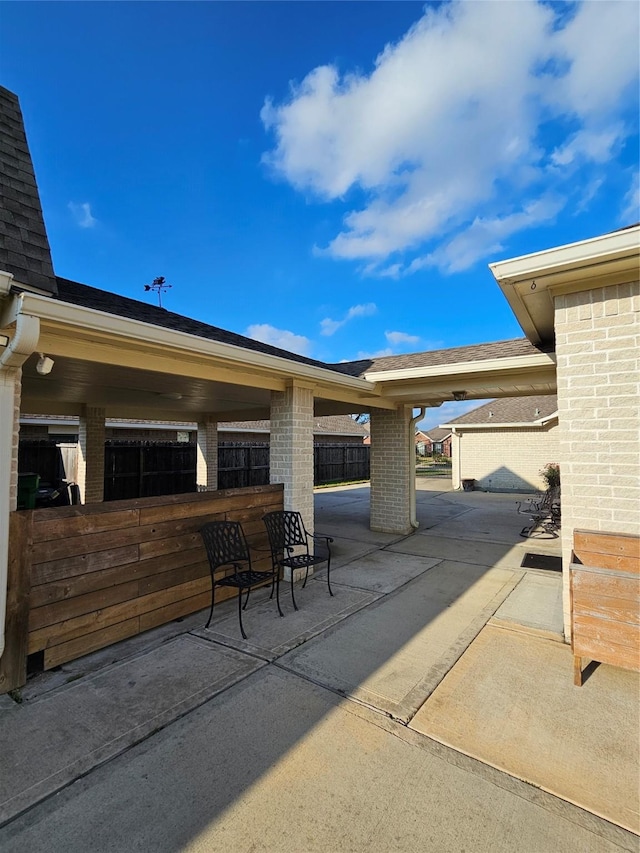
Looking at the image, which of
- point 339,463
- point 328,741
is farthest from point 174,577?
point 339,463

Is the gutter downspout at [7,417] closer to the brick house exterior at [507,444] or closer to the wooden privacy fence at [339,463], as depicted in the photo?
the brick house exterior at [507,444]

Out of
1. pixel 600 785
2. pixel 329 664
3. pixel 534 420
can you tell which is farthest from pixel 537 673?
pixel 534 420

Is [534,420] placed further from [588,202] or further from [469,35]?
[469,35]

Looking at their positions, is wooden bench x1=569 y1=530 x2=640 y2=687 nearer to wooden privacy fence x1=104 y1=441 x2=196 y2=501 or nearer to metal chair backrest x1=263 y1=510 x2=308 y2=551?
metal chair backrest x1=263 y1=510 x2=308 y2=551

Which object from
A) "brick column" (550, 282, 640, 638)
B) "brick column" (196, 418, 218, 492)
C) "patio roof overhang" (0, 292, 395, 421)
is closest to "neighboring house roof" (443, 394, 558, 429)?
"patio roof overhang" (0, 292, 395, 421)

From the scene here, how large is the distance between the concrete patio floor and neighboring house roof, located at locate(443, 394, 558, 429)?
42.5 ft

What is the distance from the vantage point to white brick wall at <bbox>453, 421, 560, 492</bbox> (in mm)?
15586

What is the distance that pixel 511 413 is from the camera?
55.1ft

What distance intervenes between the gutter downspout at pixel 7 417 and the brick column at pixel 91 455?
6757 millimetres

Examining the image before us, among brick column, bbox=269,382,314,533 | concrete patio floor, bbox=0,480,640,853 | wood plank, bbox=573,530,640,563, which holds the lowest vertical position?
concrete patio floor, bbox=0,480,640,853

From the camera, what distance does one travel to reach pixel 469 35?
17.1 ft

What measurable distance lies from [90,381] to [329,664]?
4.94 m

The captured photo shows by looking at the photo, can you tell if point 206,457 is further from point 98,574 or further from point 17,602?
point 17,602

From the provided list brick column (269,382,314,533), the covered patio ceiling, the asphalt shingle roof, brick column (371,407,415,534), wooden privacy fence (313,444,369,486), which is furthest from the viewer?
wooden privacy fence (313,444,369,486)
